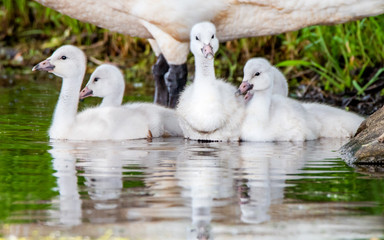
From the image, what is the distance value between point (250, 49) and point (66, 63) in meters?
5.54

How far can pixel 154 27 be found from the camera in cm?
803

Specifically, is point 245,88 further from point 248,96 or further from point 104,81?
point 104,81

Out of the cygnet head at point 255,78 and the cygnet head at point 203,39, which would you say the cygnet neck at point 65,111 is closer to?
the cygnet head at point 203,39

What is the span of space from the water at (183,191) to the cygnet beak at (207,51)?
650mm

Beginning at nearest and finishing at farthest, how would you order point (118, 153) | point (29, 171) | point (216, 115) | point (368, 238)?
point (368, 238), point (29, 171), point (118, 153), point (216, 115)

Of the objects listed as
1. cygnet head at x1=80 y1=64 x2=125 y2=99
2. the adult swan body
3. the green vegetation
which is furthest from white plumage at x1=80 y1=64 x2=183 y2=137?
the green vegetation

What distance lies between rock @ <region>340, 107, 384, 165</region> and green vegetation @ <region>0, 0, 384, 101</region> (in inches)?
106

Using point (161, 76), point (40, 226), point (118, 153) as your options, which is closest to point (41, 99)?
point (161, 76)

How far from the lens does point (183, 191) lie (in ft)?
15.8

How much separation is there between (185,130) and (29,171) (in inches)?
76.9

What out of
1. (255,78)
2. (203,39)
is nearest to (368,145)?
(255,78)

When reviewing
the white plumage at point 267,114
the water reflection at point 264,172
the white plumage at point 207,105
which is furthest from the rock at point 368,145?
the white plumage at point 207,105

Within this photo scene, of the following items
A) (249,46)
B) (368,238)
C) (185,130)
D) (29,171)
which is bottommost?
(368,238)

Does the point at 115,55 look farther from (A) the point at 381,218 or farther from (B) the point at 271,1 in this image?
(A) the point at 381,218
